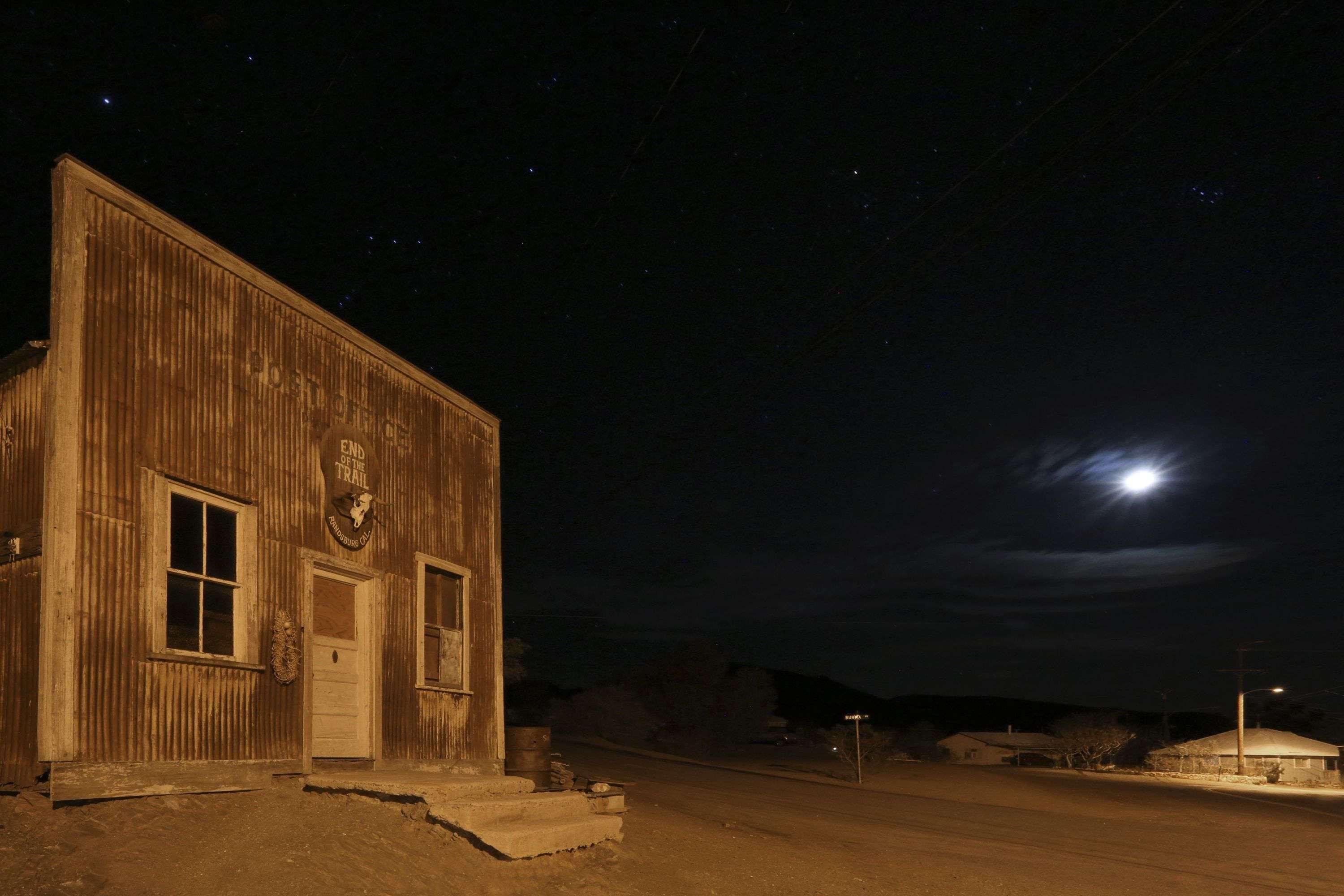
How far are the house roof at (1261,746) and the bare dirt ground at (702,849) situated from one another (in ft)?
144

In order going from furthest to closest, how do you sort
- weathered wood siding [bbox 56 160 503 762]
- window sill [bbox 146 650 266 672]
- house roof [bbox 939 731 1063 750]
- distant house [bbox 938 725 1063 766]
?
house roof [bbox 939 731 1063 750], distant house [bbox 938 725 1063 766], window sill [bbox 146 650 266 672], weathered wood siding [bbox 56 160 503 762]

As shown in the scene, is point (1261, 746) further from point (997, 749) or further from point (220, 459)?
point (220, 459)

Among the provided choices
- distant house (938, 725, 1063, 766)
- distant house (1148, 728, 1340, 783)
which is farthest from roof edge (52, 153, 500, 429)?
distant house (938, 725, 1063, 766)

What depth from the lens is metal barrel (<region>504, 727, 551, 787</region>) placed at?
13266 mm

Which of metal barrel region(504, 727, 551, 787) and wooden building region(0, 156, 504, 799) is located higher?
wooden building region(0, 156, 504, 799)

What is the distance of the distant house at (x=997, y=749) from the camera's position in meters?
89.2

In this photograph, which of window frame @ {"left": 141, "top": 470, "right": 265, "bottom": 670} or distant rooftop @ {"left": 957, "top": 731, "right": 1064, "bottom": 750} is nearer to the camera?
window frame @ {"left": 141, "top": 470, "right": 265, "bottom": 670}

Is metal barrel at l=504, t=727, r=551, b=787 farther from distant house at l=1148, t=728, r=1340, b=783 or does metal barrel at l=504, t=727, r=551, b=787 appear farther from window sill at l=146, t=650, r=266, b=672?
distant house at l=1148, t=728, r=1340, b=783

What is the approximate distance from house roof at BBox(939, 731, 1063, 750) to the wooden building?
8814 centimetres

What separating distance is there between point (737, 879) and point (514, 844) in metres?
3.16

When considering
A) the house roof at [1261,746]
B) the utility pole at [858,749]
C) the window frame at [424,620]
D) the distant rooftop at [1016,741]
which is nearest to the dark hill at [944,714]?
the distant rooftop at [1016,741]

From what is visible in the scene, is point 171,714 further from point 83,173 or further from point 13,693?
point 83,173

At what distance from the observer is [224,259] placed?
1081 cm

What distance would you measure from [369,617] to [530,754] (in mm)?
2601
